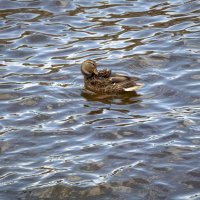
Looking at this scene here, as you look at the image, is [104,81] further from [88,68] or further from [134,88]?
[134,88]

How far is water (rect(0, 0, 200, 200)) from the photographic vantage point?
33.0 feet

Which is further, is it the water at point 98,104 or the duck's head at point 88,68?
the duck's head at point 88,68

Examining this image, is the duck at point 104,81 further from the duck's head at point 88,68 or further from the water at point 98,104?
the water at point 98,104

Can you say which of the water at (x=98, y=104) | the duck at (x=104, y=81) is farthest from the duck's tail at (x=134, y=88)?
the water at (x=98, y=104)

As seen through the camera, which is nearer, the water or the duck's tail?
the water

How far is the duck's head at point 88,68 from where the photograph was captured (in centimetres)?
1363

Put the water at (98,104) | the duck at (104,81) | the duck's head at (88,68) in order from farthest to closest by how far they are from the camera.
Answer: the duck's head at (88,68) → the duck at (104,81) → the water at (98,104)

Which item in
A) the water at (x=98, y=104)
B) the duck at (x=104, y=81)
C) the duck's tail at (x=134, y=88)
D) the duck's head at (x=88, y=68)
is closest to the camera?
the water at (x=98, y=104)

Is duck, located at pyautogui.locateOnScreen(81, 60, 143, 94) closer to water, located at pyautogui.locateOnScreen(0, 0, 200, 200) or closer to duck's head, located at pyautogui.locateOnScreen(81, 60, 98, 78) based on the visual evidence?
duck's head, located at pyautogui.locateOnScreen(81, 60, 98, 78)

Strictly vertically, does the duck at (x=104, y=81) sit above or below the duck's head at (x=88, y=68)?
below

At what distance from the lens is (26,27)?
16.8 metres

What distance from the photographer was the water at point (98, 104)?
1007 centimetres

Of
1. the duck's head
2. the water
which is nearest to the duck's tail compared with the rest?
the water

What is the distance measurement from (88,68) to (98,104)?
903mm
